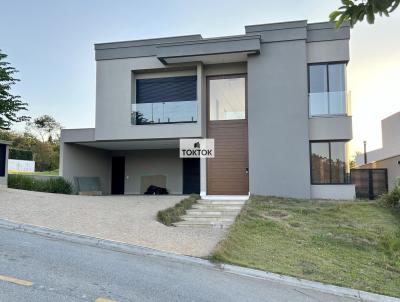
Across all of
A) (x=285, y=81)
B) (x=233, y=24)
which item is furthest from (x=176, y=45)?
(x=285, y=81)

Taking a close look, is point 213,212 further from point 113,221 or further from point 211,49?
point 211,49

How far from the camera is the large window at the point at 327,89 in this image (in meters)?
15.3

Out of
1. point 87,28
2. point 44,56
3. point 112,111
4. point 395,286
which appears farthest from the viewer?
point 44,56

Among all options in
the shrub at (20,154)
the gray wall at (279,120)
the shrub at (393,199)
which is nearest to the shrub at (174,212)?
the gray wall at (279,120)

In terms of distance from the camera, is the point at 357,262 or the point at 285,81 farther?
the point at 285,81

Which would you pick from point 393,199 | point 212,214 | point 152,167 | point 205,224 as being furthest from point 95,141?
point 393,199

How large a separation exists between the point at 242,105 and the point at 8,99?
11.4 metres

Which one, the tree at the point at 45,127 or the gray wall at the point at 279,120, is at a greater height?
the tree at the point at 45,127

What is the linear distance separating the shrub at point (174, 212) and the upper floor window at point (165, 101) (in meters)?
4.36

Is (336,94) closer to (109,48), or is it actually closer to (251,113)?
(251,113)

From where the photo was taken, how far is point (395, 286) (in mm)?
6668

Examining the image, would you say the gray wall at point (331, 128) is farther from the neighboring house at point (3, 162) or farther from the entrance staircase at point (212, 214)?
the neighboring house at point (3, 162)

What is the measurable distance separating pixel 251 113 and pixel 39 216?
913 centimetres

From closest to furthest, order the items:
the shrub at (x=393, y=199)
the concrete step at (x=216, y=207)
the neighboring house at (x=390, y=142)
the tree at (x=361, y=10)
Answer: the tree at (x=361, y=10) → the concrete step at (x=216, y=207) → the shrub at (x=393, y=199) → the neighboring house at (x=390, y=142)
